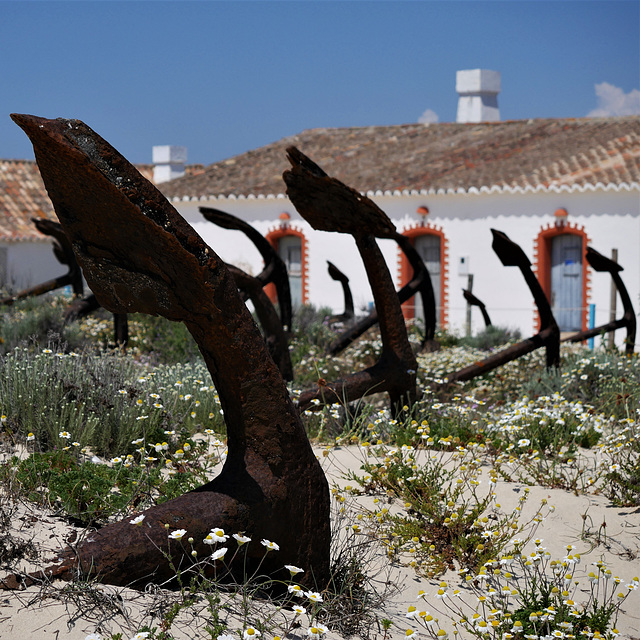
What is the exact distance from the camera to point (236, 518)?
8.64 ft

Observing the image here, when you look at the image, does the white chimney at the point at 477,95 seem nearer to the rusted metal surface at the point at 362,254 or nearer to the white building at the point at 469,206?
the white building at the point at 469,206

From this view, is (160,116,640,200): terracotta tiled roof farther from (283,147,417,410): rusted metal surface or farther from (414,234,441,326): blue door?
(283,147,417,410): rusted metal surface

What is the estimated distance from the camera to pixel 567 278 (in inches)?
620

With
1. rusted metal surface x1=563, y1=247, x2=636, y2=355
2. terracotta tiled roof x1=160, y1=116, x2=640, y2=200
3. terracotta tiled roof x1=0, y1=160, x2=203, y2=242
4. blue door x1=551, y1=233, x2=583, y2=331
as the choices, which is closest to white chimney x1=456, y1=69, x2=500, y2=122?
terracotta tiled roof x1=160, y1=116, x2=640, y2=200

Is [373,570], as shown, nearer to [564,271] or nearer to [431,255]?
[564,271]

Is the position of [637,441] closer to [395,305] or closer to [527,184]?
[395,305]

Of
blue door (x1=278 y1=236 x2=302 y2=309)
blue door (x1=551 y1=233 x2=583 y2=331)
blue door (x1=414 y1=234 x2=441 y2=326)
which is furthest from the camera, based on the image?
blue door (x1=278 y1=236 x2=302 y2=309)

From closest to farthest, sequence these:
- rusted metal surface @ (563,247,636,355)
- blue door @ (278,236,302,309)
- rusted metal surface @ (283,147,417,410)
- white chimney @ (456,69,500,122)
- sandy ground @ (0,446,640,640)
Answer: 1. sandy ground @ (0,446,640,640)
2. rusted metal surface @ (283,147,417,410)
3. rusted metal surface @ (563,247,636,355)
4. blue door @ (278,236,302,309)
5. white chimney @ (456,69,500,122)

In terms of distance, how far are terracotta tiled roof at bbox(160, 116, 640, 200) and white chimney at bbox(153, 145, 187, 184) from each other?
3.52 m

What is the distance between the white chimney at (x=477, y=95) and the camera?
67.4 feet

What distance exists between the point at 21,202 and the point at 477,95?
1266 cm

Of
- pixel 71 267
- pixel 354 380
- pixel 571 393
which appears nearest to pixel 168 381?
pixel 354 380

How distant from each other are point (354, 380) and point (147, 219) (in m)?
2.93

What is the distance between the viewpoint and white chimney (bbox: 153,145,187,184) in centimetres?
2338
